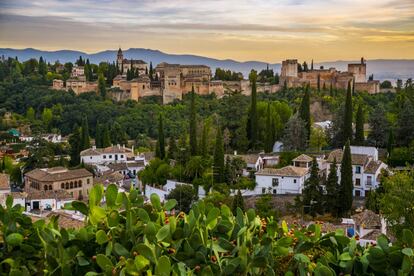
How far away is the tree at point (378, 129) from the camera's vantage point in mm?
12969

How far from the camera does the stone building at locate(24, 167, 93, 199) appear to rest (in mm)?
12008

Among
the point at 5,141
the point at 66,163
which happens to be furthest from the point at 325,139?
the point at 5,141

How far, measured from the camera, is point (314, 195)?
9320 mm

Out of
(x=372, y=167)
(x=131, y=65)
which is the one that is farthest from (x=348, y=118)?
Answer: (x=131, y=65)

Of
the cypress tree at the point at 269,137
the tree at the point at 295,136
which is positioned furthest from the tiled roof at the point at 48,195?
the tree at the point at 295,136

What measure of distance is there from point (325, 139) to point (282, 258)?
39.3 feet

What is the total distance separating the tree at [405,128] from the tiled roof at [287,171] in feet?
10.1

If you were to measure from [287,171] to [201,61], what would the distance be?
914cm

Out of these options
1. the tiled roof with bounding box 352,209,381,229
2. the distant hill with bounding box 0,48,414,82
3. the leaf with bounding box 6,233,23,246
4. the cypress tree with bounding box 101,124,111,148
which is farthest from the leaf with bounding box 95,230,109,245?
the cypress tree with bounding box 101,124,111,148

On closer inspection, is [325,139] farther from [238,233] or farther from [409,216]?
[238,233]

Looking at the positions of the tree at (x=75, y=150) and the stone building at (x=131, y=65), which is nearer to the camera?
the tree at (x=75, y=150)

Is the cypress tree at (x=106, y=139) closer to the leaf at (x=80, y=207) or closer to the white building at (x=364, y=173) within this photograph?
the white building at (x=364, y=173)

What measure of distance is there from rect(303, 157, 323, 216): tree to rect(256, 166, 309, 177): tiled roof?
2.99 feet

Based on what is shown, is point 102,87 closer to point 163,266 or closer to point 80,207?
point 80,207
